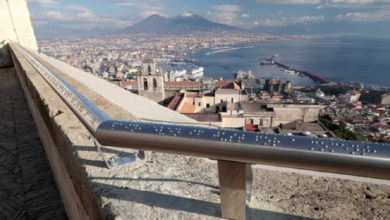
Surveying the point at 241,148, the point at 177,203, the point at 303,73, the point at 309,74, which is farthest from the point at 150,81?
the point at 303,73

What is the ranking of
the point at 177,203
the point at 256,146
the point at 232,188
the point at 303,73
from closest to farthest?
the point at 256,146
the point at 232,188
the point at 177,203
the point at 303,73

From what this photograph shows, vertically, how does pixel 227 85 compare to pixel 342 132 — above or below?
below

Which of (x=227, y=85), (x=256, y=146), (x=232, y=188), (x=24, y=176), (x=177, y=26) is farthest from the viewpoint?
(x=177, y=26)

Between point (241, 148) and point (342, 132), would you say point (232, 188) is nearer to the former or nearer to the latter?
point (241, 148)

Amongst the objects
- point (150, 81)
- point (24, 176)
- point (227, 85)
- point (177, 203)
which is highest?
point (177, 203)

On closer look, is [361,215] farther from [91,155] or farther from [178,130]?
[91,155]

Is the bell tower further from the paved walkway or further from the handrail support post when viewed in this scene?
the handrail support post

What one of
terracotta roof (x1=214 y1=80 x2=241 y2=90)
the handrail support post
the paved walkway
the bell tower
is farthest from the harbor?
the handrail support post
